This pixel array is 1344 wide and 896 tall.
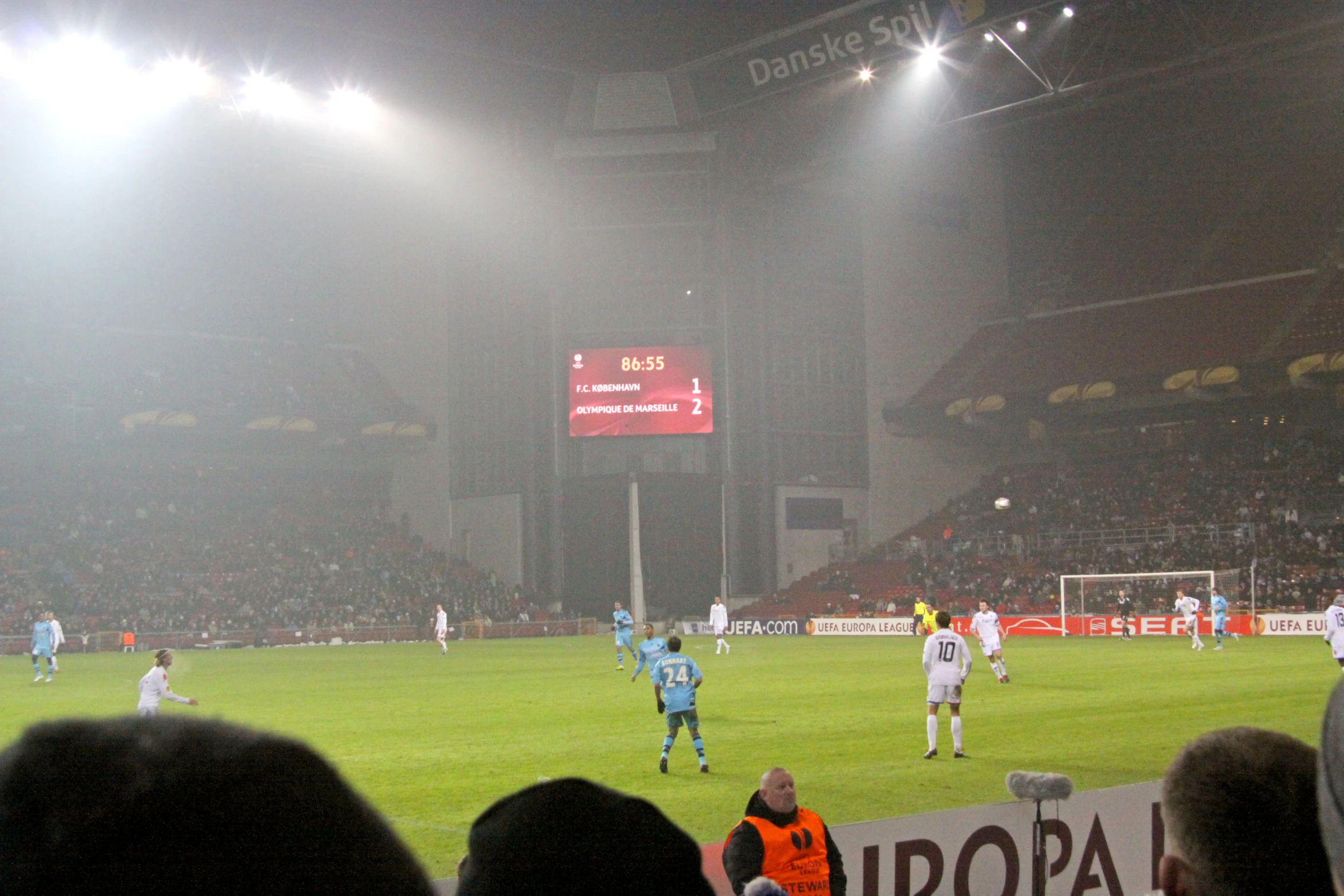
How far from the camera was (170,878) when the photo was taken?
3.43ft

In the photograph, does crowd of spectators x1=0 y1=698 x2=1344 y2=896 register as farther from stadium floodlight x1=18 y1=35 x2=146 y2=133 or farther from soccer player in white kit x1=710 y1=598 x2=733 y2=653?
stadium floodlight x1=18 y1=35 x2=146 y2=133

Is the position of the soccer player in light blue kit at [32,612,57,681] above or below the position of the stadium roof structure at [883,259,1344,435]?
below

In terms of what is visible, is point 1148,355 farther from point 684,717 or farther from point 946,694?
point 684,717

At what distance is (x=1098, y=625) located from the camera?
48.8m

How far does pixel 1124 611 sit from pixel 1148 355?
15.8m

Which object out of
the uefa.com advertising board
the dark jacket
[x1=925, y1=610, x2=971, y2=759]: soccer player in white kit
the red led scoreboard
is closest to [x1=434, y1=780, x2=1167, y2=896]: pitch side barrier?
the dark jacket

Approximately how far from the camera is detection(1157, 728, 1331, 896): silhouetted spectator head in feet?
7.05

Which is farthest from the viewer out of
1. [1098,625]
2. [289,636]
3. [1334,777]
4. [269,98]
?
[289,636]

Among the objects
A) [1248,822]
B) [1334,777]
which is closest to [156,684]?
[1248,822]

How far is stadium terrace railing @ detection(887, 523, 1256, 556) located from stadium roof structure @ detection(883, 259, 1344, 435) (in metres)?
6.00

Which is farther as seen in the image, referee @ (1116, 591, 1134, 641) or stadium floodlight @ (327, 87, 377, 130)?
referee @ (1116, 591, 1134, 641)

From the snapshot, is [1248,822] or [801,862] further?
[801,862]

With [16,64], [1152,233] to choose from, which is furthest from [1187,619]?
[16,64]

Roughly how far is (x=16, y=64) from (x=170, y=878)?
154 ft
